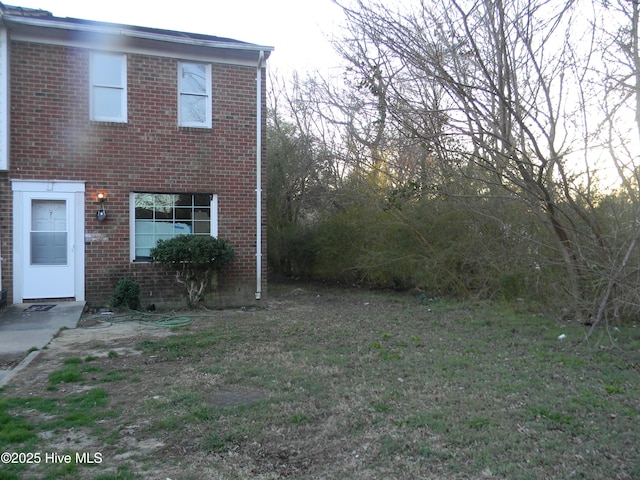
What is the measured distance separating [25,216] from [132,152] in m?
2.30

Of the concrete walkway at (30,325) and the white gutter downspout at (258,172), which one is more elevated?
the white gutter downspout at (258,172)

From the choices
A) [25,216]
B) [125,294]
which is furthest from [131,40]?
[125,294]

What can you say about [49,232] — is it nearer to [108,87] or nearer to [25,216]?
[25,216]

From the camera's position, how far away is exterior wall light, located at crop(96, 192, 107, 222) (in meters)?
10.1

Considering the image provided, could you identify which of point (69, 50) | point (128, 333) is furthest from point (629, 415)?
point (69, 50)

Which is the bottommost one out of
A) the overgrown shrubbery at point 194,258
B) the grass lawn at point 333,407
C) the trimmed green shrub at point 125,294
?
the grass lawn at point 333,407

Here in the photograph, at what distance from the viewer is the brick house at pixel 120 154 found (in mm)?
9766

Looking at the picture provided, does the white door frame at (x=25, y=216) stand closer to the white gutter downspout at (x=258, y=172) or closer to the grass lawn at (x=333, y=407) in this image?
the grass lawn at (x=333, y=407)

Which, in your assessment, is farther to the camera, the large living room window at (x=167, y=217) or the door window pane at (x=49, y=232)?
the large living room window at (x=167, y=217)

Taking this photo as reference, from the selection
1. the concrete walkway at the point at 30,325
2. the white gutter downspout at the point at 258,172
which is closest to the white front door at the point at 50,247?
the concrete walkway at the point at 30,325

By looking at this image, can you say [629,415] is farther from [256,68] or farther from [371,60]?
[256,68]

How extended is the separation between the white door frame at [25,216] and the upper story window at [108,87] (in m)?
1.50

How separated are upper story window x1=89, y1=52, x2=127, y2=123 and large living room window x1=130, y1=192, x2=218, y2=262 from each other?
165 centimetres

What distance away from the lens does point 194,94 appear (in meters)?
10.8
